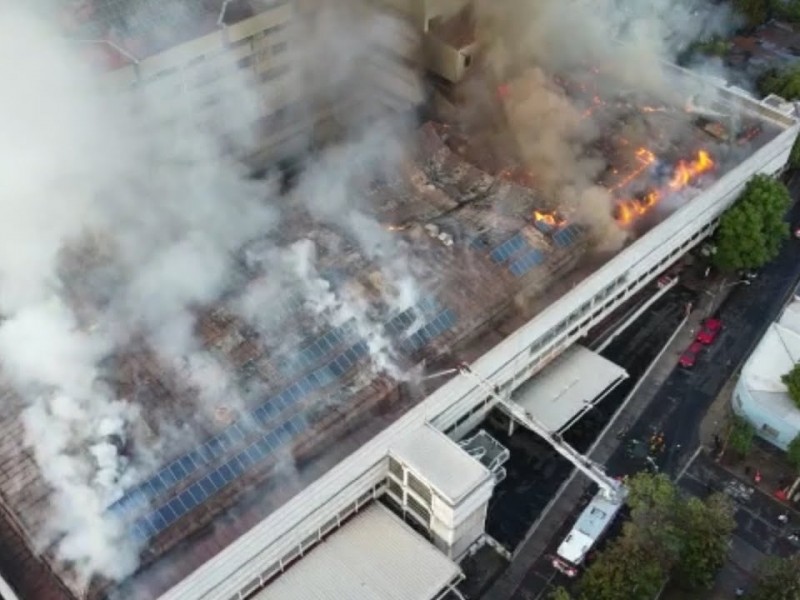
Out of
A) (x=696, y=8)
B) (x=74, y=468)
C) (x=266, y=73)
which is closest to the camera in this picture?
(x=74, y=468)

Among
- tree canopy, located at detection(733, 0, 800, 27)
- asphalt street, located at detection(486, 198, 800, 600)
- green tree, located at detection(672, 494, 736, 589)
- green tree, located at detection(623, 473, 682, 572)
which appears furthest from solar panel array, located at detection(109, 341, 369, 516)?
tree canopy, located at detection(733, 0, 800, 27)

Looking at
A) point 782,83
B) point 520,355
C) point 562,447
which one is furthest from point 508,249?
point 782,83

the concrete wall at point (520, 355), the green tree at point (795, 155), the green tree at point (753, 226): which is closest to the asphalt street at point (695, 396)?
the green tree at point (753, 226)

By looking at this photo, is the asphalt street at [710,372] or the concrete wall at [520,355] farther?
the asphalt street at [710,372]

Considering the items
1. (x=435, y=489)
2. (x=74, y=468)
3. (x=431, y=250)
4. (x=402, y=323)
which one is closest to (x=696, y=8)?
(x=431, y=250)

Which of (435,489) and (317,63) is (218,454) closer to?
(435,489)

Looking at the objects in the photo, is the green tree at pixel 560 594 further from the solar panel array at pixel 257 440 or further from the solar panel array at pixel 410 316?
the solar panel array at pixel 410 316

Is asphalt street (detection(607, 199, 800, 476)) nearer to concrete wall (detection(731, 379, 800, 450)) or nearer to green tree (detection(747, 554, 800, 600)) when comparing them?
concrete wall (detection(731, 379, 800, 450))
